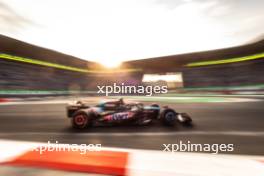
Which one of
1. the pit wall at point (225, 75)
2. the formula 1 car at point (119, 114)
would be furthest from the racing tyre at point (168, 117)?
the pit wall at point (225, 75)

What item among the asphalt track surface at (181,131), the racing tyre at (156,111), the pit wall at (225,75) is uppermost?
the pit wall at (225,75)

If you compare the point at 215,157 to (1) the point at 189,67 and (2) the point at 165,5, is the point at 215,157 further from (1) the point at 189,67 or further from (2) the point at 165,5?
(2) the point at 165,5

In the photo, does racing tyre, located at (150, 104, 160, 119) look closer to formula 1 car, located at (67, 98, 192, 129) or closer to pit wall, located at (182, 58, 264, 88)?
formula 1 car, located at (67, 98, 192, 129)

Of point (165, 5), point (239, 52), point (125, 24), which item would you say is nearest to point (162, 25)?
point (165, 5)

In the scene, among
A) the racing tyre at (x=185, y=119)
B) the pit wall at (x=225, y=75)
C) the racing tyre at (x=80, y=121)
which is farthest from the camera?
the racing tyre at (x=80, y=121)

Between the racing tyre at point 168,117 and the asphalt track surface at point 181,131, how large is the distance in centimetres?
6

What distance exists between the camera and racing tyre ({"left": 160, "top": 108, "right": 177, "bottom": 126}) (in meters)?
1.95

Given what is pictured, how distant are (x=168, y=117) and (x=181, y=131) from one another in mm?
163

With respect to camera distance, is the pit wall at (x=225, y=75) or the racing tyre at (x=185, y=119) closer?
the pit wall at (x=225, y=75)

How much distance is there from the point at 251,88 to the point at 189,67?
576 millimetres

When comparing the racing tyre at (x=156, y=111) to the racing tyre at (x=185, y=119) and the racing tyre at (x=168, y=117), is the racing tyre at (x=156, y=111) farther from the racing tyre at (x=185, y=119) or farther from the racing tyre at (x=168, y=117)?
the racing tyre at (x=185, y=119)

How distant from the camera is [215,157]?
Answer: 1.89 metres

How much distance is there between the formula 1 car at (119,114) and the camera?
201 centimetres

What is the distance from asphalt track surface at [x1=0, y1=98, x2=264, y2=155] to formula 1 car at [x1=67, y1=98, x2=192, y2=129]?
0.06m
